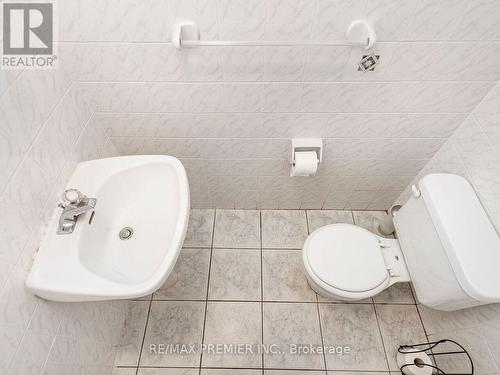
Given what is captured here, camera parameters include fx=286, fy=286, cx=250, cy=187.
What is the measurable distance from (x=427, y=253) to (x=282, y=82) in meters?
0.90

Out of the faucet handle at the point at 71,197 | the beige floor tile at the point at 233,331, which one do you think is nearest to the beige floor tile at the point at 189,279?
the beige floor tile at the point at 233,331

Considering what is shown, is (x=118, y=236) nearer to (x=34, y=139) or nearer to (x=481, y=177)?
(x=34, y=139)

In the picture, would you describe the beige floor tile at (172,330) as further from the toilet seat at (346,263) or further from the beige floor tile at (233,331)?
the toilet seat at (346,263)

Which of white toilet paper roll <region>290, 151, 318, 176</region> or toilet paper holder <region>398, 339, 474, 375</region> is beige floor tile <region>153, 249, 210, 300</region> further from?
toilet paper holder <region>398, 339, 474, 375</region>

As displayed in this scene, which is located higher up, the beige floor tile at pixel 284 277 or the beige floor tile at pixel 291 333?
the beige floor tile at pixel 284 277

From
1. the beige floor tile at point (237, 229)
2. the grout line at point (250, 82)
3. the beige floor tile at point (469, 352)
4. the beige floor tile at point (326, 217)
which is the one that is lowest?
the beige floor tile at point (237, 229)

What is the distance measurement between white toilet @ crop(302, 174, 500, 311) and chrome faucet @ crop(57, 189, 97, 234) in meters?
0.93

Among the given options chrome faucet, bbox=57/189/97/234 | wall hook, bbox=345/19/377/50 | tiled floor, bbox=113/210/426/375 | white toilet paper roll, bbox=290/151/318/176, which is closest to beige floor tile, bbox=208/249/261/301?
tiled floor, bbox=113/210/426/375

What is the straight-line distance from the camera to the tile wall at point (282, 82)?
0.95 meters

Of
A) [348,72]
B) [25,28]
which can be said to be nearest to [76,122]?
[25,28]

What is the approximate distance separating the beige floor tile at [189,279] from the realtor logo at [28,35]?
1.15 m

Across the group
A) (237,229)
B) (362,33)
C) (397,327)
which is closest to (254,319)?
(237,229)

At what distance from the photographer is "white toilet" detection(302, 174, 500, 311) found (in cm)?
99

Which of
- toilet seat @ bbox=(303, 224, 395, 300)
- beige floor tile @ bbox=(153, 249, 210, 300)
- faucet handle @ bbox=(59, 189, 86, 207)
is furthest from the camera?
beige floor tile @ bbox=(153, 249, 210, 300)
